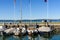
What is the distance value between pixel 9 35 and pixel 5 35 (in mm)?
1018

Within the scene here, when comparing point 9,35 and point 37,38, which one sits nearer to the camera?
point 37,38

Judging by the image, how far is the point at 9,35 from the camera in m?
54.0

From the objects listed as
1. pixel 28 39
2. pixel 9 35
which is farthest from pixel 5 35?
pixel 28 39

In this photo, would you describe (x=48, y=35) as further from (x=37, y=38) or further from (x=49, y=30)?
(x=37, y=38)

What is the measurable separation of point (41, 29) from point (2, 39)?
1142cm

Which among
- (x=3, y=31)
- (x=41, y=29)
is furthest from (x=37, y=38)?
(x=3, y=31)

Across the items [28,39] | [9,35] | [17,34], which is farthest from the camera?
[9,35]

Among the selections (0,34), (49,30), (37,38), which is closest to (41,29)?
(49,30)

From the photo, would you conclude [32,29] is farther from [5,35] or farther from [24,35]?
[5,35]

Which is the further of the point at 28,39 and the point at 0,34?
the point at 0,34

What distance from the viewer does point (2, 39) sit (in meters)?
48.5

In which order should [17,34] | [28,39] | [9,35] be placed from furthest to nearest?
[9,35]
[17,34]
[28,39]

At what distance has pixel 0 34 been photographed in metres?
54.8

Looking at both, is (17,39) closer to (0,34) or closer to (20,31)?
(20,31)
